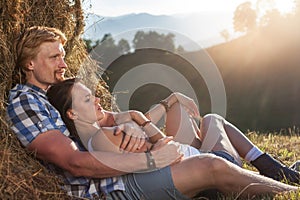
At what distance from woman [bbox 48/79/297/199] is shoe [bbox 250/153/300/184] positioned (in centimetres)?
46

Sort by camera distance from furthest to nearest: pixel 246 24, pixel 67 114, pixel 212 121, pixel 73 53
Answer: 1. pixel 246 24
2. pixel 73 53
3. pixel 212 121
4. pixel 67 114

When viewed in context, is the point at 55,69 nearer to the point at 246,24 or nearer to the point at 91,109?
the point at 91,109

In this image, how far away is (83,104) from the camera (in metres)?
3.47

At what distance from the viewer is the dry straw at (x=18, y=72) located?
3121mm

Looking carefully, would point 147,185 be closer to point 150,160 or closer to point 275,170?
point 150,160

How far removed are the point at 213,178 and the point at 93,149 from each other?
768mm

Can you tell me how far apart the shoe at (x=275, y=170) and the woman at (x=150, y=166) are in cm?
46

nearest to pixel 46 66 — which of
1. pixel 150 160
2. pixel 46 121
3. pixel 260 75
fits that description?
pixel 46 121


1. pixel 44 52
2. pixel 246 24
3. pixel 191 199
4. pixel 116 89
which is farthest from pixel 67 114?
pixel 246 24

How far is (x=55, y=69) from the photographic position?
3.56m

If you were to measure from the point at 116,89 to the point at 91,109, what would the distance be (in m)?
1.93

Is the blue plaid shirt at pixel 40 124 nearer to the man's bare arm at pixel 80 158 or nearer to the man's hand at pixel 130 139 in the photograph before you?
the man's bare arm at pixel 80 158

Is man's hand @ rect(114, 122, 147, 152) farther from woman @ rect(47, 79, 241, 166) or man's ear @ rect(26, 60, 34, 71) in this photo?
man's ear @ rect(26, 60, 34, 71)

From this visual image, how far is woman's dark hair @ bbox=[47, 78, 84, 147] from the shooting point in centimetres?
344
